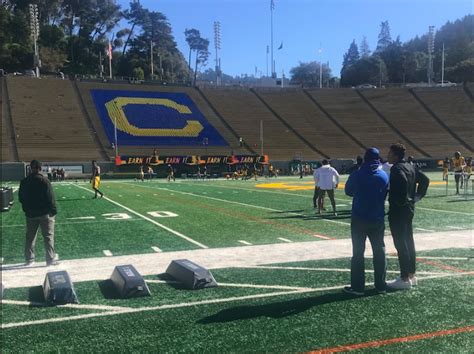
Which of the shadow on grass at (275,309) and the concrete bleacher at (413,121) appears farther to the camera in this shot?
the concrete bleacher at (413,121)

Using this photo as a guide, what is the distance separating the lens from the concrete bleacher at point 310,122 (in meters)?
60.5

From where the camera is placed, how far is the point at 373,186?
6113mm

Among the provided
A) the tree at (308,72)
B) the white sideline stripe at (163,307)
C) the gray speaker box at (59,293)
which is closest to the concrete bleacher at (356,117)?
the white sideline stripe at (163,307)

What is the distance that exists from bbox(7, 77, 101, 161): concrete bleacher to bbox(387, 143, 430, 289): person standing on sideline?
155 feet

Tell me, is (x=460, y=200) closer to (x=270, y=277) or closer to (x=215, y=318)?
(x=270, y=277)

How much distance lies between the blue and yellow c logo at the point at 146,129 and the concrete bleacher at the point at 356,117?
20.1 metres

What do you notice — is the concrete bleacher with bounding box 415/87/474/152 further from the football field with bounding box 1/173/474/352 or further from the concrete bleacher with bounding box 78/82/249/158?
the football field with bounding box 1/173/474/352

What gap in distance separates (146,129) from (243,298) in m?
54.7

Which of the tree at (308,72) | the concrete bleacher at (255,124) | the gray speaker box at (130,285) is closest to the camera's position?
the gray speaker box at (130,285)

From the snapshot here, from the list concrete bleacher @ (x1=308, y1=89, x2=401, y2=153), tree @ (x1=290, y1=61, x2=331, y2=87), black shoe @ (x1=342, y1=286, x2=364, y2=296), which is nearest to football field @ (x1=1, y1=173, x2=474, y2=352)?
black shoe @ (x1=342, y1=286, x2=364, y2=296)

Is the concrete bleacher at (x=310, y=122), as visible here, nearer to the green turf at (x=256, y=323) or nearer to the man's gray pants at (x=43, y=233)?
the man's gray pants at (x=43, y=233)

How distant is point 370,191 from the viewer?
611cm

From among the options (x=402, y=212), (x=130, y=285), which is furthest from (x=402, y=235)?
(x=130, y=285)

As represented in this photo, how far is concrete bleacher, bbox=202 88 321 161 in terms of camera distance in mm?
58906
